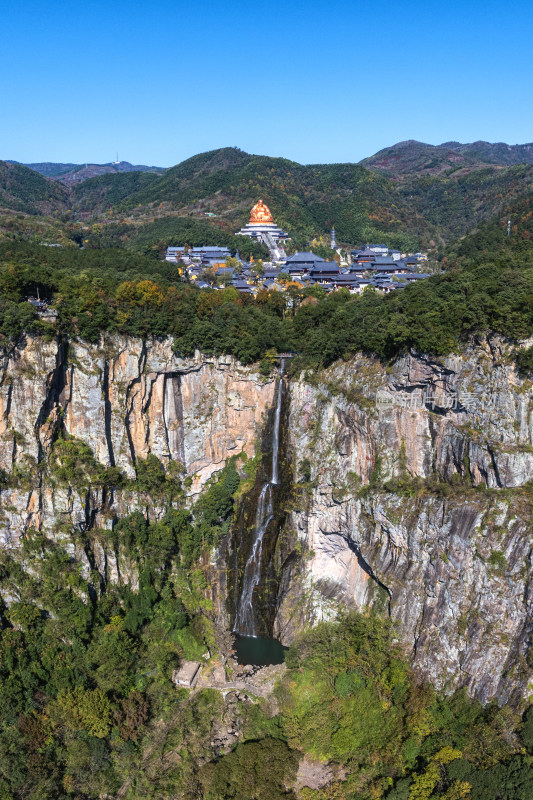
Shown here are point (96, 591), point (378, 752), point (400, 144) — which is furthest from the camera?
point (400, 144)

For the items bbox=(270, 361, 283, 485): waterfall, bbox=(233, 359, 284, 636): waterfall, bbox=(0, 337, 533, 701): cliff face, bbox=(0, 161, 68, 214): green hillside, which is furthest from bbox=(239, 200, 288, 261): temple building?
bbox=(0, 161, 68, 214): green hillside

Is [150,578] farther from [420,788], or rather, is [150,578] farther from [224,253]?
[224,253]

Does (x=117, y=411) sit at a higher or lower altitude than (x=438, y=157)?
lower

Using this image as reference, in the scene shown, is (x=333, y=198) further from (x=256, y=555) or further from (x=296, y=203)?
(x=256, y=555)

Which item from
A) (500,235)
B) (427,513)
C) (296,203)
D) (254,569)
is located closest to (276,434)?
(254,569)

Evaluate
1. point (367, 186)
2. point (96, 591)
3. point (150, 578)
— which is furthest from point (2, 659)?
point (367, 186)

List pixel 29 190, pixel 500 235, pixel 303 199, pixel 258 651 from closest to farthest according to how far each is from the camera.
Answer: pixel 258 651 < pixel 500 235 < pixel 303 199 < pixel 29 190

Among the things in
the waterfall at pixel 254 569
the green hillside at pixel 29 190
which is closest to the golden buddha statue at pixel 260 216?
the waterfall at pixel 254 569
